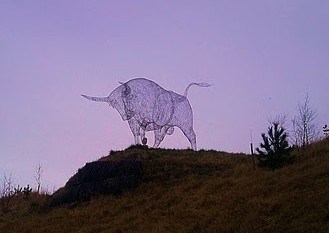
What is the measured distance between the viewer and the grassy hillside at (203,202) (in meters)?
14.6

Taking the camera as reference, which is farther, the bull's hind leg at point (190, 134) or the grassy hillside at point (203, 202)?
the bull's hind leg at point (190, 134)

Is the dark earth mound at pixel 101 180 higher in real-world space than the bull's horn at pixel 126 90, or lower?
lower

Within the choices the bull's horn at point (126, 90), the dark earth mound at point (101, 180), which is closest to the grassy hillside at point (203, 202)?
the dark earth mound at point (101, 180)

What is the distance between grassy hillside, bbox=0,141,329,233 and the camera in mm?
14594

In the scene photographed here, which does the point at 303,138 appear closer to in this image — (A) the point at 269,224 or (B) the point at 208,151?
(B) the point at 208,151

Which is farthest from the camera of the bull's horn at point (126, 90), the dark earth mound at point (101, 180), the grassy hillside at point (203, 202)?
the bull's horn at point (126, 90)

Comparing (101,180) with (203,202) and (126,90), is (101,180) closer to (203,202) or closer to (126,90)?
(126,90)

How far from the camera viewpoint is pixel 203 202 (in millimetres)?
18141

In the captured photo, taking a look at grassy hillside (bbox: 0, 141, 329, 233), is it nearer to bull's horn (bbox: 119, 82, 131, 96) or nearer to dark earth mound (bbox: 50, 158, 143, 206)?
dark earth mound (bbox: 50, 158, 143, 206)

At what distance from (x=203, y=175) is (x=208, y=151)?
571cm

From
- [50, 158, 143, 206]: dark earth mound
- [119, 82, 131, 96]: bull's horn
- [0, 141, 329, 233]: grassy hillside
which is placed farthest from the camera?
[119, 82, 131, 96]: bull's horn

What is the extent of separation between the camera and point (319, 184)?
53.2ft

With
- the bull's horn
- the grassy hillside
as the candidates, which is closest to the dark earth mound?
the grassy hillside

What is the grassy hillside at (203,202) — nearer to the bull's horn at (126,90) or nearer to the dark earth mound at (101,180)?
the dark earth mound at (101,180)
